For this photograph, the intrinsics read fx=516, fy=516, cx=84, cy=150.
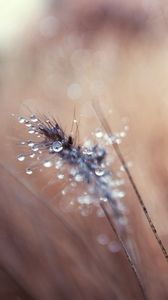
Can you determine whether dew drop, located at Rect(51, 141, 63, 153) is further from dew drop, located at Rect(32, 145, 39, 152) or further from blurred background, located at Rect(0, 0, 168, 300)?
blurred background, located at Rect(0, 0, 168, 300)

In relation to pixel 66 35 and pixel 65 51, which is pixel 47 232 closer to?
pixel 65 51

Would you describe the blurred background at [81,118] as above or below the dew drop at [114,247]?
above

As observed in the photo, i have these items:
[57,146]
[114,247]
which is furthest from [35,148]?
[114,247]

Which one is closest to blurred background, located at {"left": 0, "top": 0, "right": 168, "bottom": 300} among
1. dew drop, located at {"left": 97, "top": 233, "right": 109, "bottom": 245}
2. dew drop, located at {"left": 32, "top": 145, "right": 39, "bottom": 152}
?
dew drop, located at {"left": 97, "top": 233, "right": 109, "bottom": 245}

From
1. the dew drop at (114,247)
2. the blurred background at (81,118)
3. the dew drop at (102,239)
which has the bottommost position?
the dew drop at (114,247)

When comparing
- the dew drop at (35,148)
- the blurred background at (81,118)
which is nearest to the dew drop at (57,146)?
the dew drop at (35,148)

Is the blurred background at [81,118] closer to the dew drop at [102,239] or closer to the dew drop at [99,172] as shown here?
the dew drop at [102,239]

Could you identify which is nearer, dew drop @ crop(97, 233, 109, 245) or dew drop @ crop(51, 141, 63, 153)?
dew drop @ crop(51, 141, 63, 153)

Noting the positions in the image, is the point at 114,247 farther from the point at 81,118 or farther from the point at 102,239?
the point at 81,118

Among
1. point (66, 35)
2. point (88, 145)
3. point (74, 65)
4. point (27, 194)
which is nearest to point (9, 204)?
point (27, 194)
